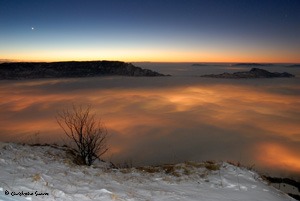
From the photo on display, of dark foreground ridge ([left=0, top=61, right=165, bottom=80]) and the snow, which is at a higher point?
dark foreground ridge ([left=0, top=61, right=165, bottom=80])

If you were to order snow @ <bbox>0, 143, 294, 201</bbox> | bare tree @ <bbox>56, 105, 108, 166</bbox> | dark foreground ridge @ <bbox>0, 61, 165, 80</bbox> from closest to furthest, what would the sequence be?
1. snow @ <bbox>0, 143, 294, 201</bbox>
2. bare tree @ <bbox>56, 105, 108, 166</bbox>
3. dark foreground ridge @ <bbox>0, 61, 165, 80</bbox>

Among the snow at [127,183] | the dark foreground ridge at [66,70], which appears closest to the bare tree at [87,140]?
the snow at [127,183]

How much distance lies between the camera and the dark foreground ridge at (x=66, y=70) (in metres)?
143

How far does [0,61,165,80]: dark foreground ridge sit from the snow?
15980 centimetres

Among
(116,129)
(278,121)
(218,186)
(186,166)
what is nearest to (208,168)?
(186,166)

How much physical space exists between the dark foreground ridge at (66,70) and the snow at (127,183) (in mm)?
159805

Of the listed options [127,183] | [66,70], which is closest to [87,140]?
[127,183]

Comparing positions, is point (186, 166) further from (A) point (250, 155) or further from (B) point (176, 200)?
(A) point (250, 155)

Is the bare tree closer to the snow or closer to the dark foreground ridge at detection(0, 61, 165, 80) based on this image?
the snow

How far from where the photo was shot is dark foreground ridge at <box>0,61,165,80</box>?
14334 centimetres

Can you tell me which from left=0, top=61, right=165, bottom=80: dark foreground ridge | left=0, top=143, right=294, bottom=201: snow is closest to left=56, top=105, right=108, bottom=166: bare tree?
left=0, top=143, right=294, bottom=201: snow

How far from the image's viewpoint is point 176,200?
6.86m

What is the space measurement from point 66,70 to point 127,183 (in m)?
169

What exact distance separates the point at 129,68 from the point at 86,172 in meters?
172
